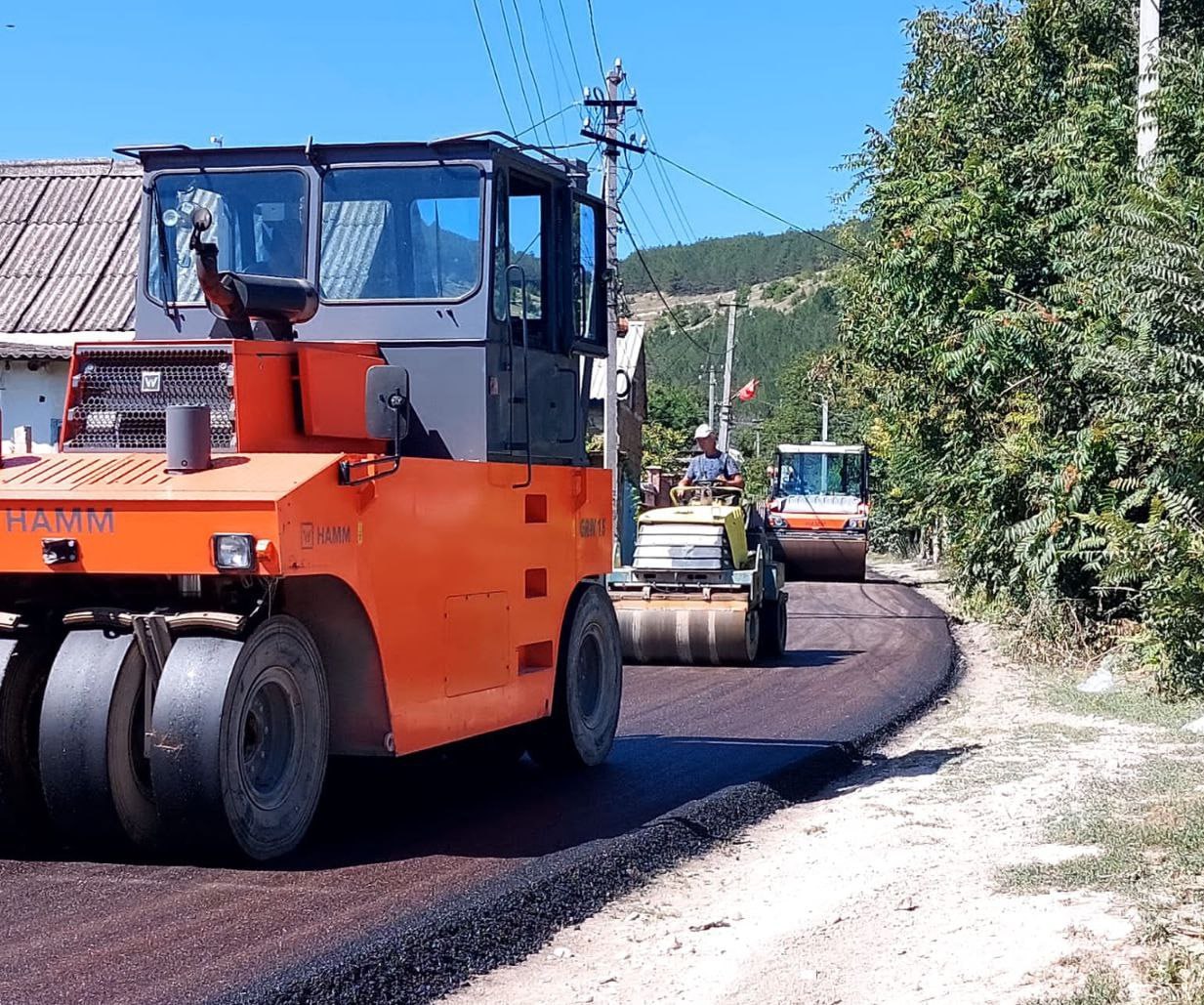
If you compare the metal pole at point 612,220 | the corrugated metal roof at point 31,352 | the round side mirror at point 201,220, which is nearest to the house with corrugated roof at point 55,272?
the corrugated metal roof at point 31,352

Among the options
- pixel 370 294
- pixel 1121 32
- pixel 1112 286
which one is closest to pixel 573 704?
pixel 370 294

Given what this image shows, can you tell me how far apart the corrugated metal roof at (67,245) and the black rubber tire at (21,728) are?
55.6 ft

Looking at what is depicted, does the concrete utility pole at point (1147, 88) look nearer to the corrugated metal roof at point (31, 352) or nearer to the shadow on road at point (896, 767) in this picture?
the shadow on road at point (896, 767)

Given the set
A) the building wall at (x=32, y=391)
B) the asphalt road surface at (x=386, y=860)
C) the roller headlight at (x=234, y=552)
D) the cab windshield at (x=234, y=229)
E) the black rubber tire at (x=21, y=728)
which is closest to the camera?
the asphalt road surface at (x=386, y=860)

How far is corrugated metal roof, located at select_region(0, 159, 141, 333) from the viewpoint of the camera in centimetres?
2348

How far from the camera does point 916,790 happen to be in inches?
349

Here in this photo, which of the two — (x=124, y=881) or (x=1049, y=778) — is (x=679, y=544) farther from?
(x=124, y=881)

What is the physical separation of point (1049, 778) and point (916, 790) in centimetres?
80

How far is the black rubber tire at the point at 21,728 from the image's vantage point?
6434 millimetres

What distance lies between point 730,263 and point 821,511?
148867 mm

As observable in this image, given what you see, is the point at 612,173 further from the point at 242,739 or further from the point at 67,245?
the point at 242,739

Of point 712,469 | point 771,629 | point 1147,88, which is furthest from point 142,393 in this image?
point 712,469

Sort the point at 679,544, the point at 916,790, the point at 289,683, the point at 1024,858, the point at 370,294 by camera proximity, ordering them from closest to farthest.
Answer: the point at 289,683
the point at 1024,858
the point at 370,294
the point at 916,790
the point at 679,544

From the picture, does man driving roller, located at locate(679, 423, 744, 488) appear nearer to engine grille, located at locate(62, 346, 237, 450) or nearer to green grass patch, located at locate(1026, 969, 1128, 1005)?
engine grille, located at locate(62, 346, 237, 450)
